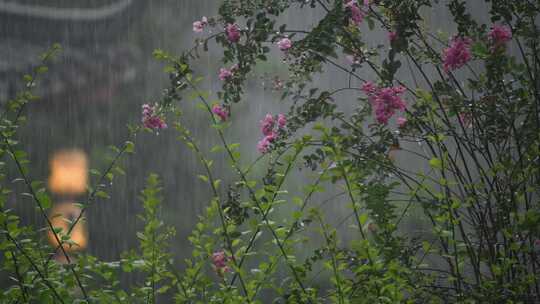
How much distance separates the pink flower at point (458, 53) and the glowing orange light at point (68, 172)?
3.54m

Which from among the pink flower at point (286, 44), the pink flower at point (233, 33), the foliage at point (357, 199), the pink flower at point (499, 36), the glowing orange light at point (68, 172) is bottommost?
the foliage at point (357, 199)

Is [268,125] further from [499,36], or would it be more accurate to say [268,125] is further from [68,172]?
[68,172]

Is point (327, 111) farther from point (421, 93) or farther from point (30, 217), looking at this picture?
point (30, 217)

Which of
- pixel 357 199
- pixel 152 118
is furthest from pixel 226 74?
pixel 357 199

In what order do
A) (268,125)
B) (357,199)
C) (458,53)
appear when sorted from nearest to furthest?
(357,199)
(458,53)
(268,125)

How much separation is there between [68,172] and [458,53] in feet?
12.6

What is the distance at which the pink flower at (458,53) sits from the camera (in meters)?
1.56

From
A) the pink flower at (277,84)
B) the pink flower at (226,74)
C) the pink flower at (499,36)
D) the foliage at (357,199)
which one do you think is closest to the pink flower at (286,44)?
the foliage at (357,199)

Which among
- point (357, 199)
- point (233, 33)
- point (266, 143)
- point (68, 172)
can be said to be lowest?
point (357, 199)

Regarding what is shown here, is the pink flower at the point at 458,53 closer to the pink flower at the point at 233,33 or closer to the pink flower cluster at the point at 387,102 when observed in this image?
the pink flower cluster at the point at 387,102

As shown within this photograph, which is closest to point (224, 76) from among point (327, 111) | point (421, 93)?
point (327, 111)

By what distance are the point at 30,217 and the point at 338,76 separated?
237 centimetres

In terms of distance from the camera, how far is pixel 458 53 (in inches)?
61.7

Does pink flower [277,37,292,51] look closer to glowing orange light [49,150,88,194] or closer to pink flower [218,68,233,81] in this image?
pink flower [218,68,233,81]
